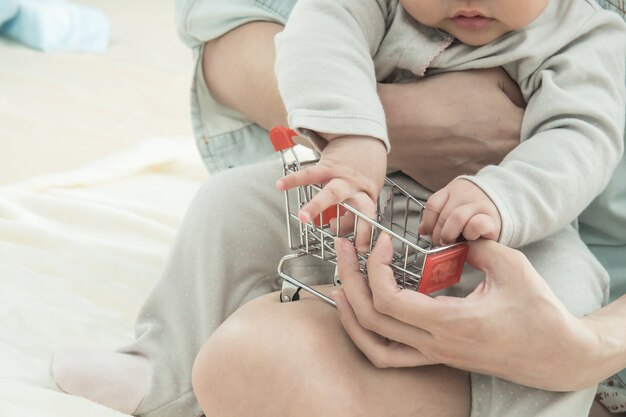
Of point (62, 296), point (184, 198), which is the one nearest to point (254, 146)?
point (184, 198)

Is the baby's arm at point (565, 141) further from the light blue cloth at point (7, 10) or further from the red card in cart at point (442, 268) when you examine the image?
the light blue cloth at point (7, 10)

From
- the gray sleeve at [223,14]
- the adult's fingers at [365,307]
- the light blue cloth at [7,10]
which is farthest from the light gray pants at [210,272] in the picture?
the light blue cloth at [7,10]

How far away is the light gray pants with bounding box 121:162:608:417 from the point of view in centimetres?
106

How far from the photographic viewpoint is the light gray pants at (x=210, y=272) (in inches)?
41.6

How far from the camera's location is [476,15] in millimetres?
978

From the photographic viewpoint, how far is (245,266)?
1.09m

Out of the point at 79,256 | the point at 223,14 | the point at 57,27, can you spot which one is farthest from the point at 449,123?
the point at 57,27

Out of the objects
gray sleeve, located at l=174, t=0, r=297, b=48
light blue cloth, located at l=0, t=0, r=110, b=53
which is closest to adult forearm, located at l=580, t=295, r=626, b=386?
gray sleeve, located at l=174, t=0, r=297, b=48

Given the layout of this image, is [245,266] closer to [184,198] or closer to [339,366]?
[339,366]

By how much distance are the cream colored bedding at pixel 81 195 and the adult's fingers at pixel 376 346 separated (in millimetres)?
268

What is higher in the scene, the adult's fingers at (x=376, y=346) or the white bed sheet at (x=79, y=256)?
the adult's fingers at (x=376, y=346)

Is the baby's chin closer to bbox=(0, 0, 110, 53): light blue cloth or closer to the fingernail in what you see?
the fingernail

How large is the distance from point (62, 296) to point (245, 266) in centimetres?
35

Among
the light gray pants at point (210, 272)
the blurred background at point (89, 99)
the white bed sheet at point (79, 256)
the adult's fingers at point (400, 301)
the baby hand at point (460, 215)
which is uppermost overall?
the baby hand at point (460, 215)
